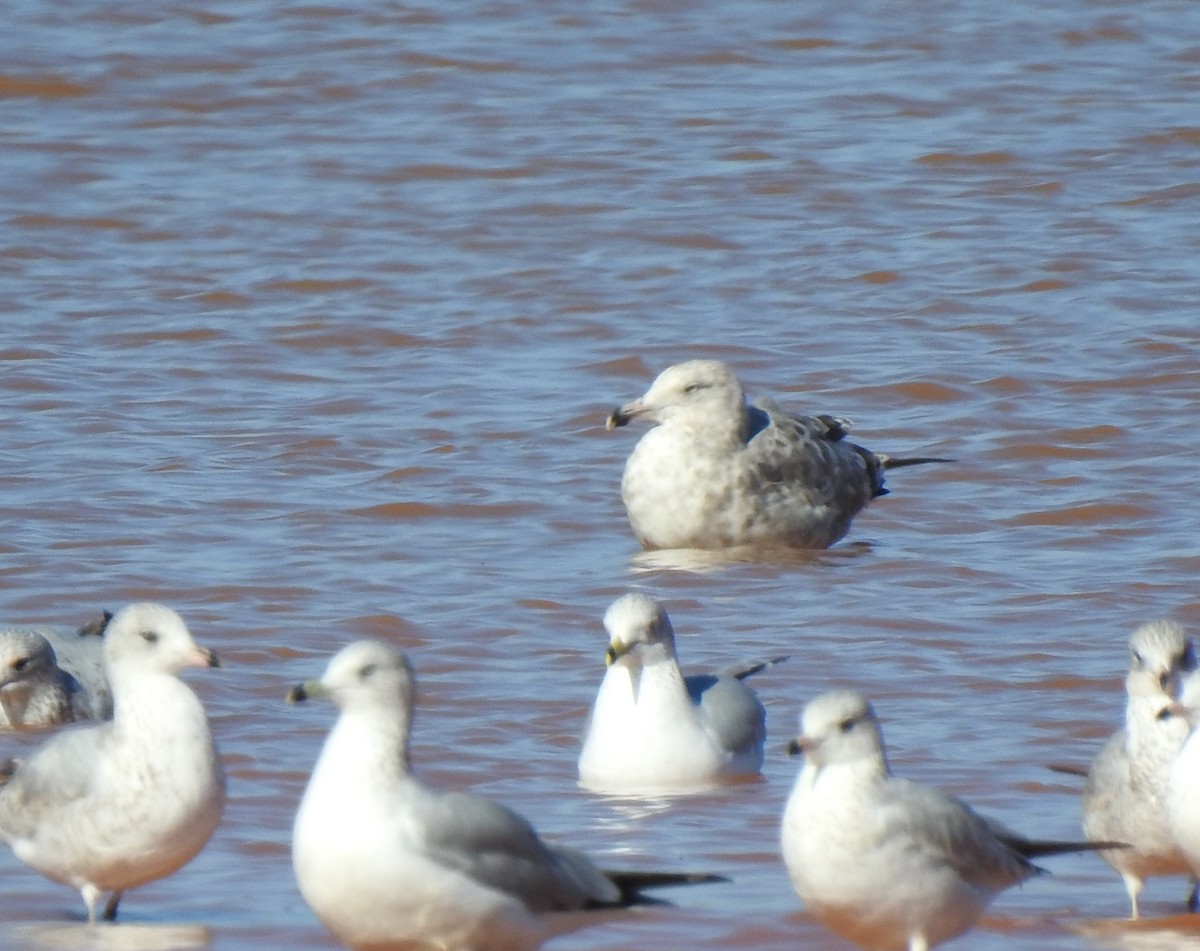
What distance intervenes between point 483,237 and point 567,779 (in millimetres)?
8892

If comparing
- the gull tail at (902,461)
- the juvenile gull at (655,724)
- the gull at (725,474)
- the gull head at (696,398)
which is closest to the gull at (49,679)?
the juvenile gull at (655,724)

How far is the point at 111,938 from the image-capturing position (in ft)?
18.0

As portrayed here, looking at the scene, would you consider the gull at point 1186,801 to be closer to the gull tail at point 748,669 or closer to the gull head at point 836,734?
the gull head at point 836,734

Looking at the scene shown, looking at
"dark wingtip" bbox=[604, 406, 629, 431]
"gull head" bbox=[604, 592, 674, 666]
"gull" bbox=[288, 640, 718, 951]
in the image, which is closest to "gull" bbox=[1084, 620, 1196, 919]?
"gull" bbox=[288, 640, 718, 951]

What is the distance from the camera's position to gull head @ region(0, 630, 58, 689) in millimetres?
7336

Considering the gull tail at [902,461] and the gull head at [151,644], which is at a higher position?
the gull head at [151,644]

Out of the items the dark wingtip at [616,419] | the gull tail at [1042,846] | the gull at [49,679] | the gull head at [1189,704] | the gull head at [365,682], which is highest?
the gull head at [365,682]

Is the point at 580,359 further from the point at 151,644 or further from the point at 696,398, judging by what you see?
the point at 151,644

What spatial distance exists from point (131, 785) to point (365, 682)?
705 millimetres

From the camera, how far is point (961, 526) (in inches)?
406

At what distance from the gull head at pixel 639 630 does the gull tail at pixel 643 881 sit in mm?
1878

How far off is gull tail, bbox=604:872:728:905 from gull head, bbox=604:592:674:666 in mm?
1878

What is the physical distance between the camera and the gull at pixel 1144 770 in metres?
5.66

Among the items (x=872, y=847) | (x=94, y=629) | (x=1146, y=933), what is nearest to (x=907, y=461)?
(x=94, y=629)
